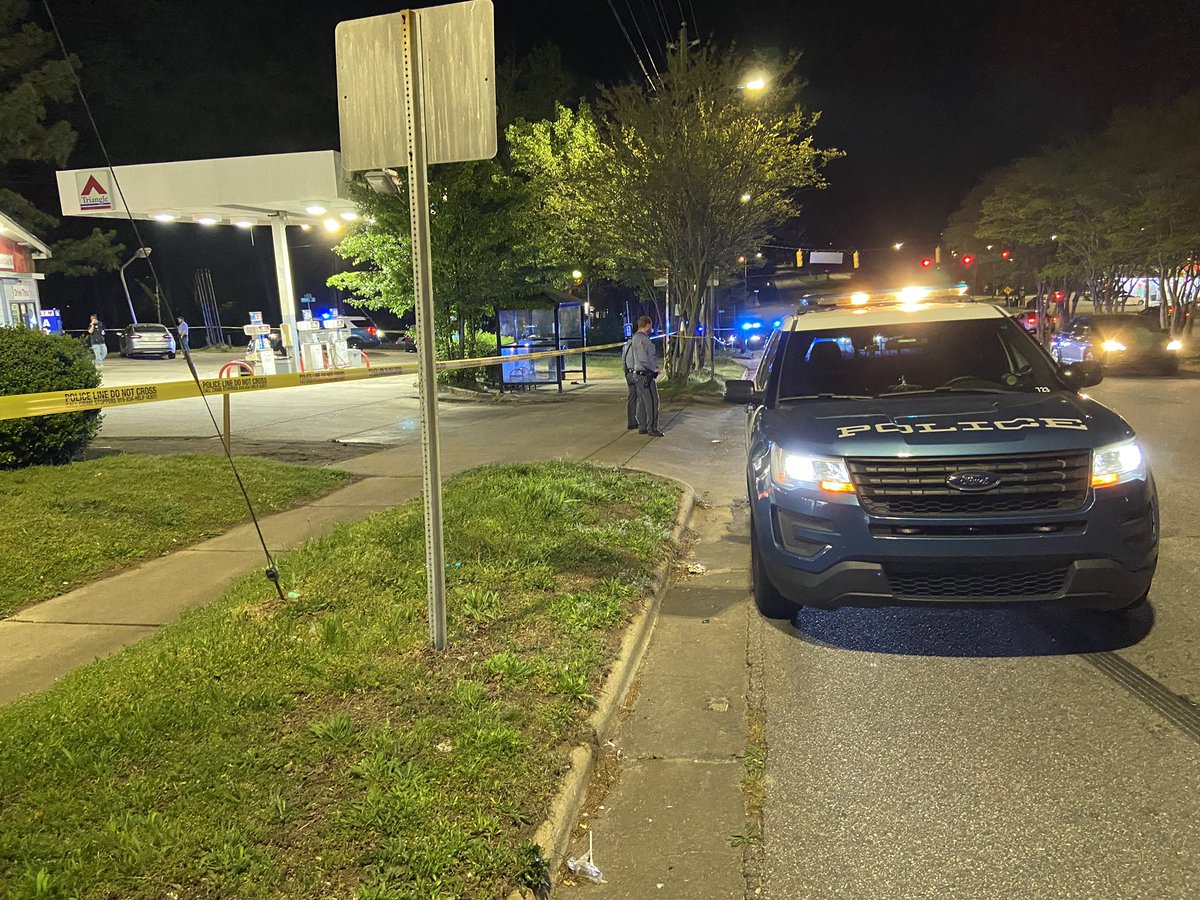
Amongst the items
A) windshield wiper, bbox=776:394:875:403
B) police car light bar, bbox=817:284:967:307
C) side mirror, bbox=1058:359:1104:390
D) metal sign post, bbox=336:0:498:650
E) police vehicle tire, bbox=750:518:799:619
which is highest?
metal sign post, bbox=336:0:498:650

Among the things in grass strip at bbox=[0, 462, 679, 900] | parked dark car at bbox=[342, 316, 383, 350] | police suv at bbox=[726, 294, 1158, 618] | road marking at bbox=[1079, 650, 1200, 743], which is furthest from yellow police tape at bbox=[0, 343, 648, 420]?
parked dark car at bbox=[342, 316, 383, 350]

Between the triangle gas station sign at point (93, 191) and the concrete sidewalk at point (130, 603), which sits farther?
the triangle gas station sign at point (93, 191)

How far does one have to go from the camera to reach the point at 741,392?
238 inches

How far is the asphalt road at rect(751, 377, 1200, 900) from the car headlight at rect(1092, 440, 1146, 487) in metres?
0.97

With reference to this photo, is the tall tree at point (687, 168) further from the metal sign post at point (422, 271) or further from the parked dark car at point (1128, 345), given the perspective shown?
the metal sign post at point (422, 271)

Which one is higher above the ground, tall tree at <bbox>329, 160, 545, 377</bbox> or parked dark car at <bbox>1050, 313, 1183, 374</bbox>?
tall tree at <bbox>329, 160, 545, 377</bbox>

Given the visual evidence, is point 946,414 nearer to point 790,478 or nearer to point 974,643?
point 790,478

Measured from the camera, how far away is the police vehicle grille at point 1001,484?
4.07 m

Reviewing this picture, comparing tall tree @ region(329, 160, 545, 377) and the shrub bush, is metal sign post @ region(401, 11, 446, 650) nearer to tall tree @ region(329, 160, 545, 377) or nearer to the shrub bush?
the shrub bush

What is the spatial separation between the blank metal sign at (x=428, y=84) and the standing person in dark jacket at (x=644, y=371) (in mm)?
8014

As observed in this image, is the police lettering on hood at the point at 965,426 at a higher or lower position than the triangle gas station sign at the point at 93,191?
lower

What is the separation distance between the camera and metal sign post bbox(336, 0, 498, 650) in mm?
3689

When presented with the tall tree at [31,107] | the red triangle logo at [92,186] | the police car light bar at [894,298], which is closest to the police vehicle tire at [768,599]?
the police car light bar at [894,298]

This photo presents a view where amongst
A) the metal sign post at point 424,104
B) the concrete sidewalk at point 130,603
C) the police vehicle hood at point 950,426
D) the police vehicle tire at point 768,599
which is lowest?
the concrete sidewalk at point 130,603
